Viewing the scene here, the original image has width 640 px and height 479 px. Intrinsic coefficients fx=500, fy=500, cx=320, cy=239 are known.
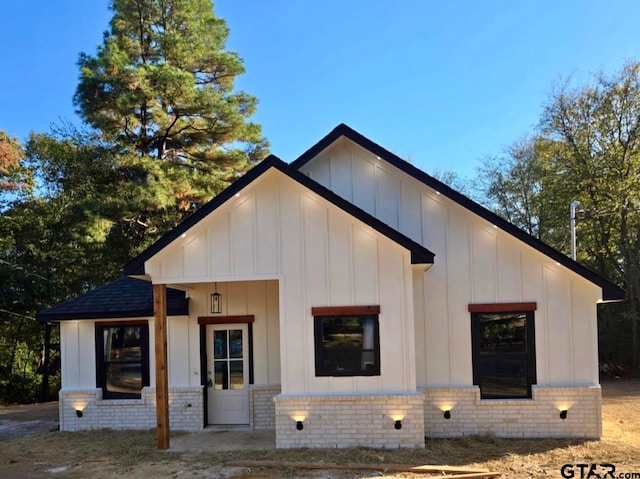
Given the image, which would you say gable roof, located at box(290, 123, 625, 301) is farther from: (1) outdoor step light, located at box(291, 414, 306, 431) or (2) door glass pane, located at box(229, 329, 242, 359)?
(1) outdoor step light, located at box(291, 414, 306, 431)

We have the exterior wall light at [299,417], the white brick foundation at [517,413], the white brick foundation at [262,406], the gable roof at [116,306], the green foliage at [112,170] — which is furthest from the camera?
the green foliage at [112,170]

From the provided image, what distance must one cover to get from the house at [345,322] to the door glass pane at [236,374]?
0.03 metres

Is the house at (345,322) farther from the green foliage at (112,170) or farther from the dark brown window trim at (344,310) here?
the green foliage at (112,170)

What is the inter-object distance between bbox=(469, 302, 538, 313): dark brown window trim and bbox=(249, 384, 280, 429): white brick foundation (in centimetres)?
414

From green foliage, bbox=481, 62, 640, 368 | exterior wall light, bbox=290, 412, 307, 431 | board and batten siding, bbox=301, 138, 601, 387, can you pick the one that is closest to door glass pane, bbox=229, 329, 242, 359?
exterior wall light, bbox=290, 412, 307, 431

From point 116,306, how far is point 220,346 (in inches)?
94.6

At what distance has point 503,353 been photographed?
29.7 feet

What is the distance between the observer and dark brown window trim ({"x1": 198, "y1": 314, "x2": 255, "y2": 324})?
10.2 metres

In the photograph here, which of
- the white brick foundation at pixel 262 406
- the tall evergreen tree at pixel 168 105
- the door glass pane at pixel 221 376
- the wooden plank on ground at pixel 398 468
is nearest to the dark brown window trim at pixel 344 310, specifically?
the wooden plank on ground at pixel 398 468

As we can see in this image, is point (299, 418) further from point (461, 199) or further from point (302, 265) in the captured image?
point (461, 199)

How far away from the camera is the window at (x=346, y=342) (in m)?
8.17

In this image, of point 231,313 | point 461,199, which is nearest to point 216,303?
point 231,313

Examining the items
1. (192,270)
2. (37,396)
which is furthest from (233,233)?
(37,396)

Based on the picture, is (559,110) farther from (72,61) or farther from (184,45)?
(72,61)
